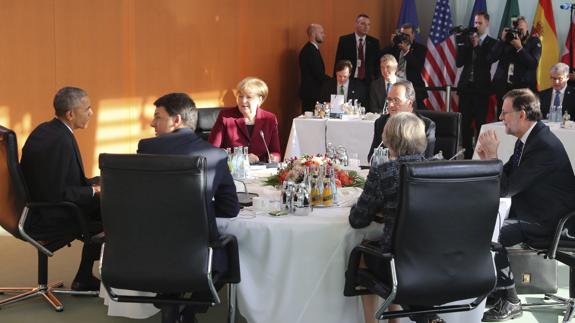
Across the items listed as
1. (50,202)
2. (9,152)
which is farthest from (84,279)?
(9,152)

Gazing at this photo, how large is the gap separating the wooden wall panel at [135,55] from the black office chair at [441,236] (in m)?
4.29

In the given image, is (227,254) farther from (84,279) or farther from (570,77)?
(570,77)

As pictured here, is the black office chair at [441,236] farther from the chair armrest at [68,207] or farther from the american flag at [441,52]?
the american flag at [441,52]

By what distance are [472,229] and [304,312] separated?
0.88 m

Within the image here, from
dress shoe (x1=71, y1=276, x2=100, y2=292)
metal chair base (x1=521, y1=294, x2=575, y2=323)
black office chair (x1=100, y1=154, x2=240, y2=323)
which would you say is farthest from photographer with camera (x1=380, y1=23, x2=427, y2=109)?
black office chair (x1=100, y1=154, x2=240, y2=323)

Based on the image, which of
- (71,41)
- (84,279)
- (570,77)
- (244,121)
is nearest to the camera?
(84,279)

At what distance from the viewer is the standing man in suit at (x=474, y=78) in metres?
9.72

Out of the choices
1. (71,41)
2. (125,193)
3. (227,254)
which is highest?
(71,41)

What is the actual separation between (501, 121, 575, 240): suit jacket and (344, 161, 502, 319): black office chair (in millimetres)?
980

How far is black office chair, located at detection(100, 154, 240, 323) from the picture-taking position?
3109 millimetres

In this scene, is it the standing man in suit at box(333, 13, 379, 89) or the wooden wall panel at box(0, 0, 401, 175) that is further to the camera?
the standing man in suit at box(333, 13, 379, 89)

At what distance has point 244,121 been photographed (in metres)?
5.52

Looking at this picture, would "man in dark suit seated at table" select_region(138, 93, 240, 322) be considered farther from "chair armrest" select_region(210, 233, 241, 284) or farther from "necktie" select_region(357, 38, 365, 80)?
"necktie" select_region(357, 38, 365, 80)

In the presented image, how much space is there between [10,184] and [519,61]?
22.1ft
